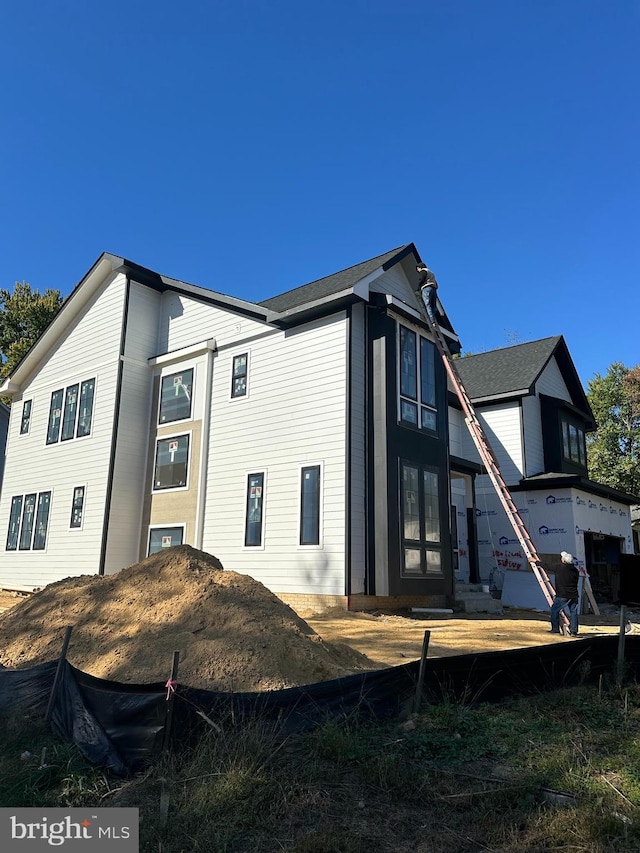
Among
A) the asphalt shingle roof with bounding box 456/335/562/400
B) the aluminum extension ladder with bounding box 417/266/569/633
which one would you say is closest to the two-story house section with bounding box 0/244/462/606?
the aluminum extension ladder with bounding box 417/266/569/633

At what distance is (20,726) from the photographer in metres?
5.66

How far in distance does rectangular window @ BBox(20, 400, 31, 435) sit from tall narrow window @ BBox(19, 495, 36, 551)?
255 cm

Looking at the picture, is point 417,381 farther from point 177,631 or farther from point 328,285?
point 177,631

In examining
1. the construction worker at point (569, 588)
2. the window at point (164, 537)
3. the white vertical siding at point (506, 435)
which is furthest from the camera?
the white vertical siding at point (506, 435)

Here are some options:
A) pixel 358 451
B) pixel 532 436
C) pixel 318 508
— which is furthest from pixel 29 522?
pixel 532 436

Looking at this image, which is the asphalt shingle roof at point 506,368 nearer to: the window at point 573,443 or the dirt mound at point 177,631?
the window at point 573,443

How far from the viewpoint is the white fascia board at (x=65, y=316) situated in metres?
20.0

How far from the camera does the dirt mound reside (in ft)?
21.0

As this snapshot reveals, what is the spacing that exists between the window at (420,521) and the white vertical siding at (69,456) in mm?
8627

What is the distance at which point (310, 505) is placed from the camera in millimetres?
14656

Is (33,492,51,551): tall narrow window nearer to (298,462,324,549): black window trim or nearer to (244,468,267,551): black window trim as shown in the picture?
(244,468,267,551): black window trim

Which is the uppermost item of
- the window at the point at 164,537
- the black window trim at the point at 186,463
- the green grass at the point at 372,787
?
the black window trim at the point at 186,463

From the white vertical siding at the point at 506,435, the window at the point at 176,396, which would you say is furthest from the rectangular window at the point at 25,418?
the white vertical siding at the point at 506,435

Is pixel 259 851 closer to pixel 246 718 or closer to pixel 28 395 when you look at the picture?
pixel 246 718
